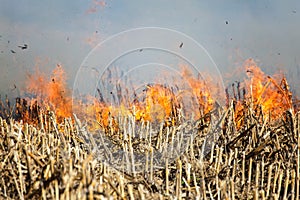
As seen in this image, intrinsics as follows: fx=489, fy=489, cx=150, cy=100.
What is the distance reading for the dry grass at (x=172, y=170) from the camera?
143 cm

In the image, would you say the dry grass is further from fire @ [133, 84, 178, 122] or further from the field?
fire @ [133, 84, 178, 122]

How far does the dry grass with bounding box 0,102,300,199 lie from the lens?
1432 millimetres

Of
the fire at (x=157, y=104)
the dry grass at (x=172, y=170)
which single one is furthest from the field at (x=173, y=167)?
the fire at (x=157, y=104)

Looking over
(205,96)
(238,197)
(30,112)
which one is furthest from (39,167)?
(30,112)

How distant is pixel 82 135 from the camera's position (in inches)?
123

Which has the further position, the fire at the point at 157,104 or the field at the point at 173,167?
the fire at the point at 157,104

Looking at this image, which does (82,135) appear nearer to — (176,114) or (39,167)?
(176,114)

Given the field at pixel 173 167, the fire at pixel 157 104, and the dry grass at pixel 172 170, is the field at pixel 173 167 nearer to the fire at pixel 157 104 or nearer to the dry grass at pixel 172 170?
the dry grass at pixel 172 170

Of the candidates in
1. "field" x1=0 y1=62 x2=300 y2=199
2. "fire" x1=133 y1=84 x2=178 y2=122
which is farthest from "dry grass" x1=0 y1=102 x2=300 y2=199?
"fire" x1=133 y1=84 x2=178 y2=122

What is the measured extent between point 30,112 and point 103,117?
1681mm

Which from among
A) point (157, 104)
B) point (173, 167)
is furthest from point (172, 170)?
point (157, 104)

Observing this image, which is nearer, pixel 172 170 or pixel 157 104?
pixel 172 170

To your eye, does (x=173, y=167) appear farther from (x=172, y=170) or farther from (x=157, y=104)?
(x=157, y=104)

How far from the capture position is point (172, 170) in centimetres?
247
